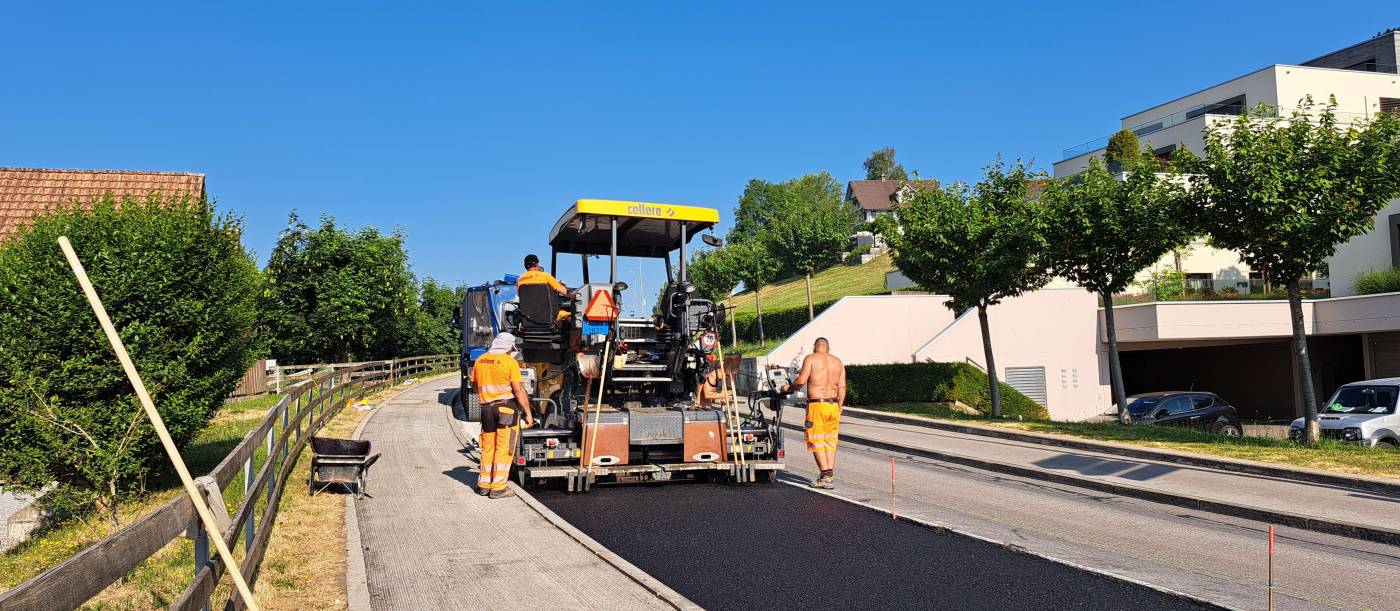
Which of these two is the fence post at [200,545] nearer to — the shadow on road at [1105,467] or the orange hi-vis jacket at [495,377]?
the orange hi-vis jacket at [495,377]

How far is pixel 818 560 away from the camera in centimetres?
697

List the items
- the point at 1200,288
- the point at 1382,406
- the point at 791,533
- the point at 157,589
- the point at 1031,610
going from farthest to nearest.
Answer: the point at 1200,288 < the point at 1382,406 < the point at 791,533 < the point at 157,589 < the point at 1031,610

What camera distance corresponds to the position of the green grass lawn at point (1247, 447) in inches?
452

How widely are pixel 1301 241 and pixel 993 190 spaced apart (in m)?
8.11

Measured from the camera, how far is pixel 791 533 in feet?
26.1

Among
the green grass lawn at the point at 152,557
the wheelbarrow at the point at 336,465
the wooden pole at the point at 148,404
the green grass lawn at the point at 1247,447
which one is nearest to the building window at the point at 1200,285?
the green grass lawn at the point at 1247,447

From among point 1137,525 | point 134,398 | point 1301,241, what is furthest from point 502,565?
point 1301,241

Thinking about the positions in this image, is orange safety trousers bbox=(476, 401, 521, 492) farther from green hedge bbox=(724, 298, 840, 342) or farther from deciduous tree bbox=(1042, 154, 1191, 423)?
green hedge bbox=(724, 298, 840, 342)

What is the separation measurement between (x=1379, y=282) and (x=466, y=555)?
104ft

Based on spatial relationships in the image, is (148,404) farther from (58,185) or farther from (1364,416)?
(58,185)

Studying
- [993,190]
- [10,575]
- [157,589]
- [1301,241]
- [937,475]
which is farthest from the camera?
[993,190]

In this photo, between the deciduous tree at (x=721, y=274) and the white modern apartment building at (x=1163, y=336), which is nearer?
the white modern apartment building at (x=1163, y=336)

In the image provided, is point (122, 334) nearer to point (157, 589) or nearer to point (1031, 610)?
point (157, 589)

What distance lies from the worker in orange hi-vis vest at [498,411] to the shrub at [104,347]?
3.84 m
